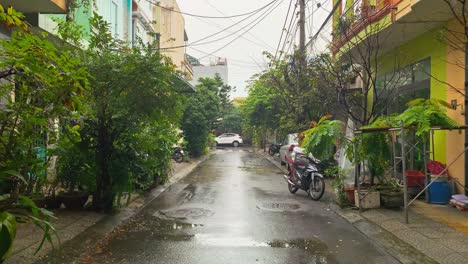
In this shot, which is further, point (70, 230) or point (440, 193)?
point (440, 193)

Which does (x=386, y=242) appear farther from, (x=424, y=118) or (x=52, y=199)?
(x=52, y=199)

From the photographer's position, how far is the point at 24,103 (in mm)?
4156

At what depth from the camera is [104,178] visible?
28.7 feet

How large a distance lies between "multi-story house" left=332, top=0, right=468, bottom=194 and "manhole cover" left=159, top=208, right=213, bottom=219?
5105 millimetres

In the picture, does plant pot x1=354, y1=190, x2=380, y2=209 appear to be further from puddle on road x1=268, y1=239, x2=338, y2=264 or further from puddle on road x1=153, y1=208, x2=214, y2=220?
puddle on road x1=153, y1=208, x2=214, y2=220

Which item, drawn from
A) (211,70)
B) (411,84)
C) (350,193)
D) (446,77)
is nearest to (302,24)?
(411,84)

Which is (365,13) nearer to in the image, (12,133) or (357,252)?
(357,252)

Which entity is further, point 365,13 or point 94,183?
point 365,13

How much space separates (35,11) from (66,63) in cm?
646

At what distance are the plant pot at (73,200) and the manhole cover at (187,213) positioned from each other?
1612 mm

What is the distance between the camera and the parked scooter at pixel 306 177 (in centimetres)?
1084

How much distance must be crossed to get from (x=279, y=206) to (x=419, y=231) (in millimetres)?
3571

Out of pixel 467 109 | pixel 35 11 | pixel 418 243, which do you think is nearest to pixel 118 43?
pixel 35 11

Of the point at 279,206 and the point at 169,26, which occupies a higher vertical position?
the point at 169,26
